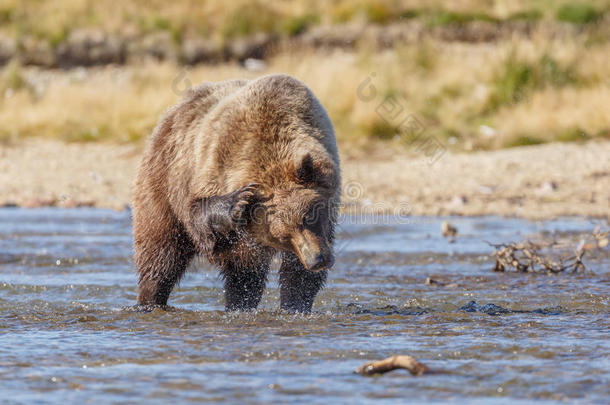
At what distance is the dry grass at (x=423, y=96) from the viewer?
15.7 m

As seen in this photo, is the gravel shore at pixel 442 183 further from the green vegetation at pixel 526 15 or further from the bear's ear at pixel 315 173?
the green vegetation at pixel 526 15

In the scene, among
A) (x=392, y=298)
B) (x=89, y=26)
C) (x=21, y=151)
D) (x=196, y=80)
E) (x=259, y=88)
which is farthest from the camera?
(x=89, y=26)

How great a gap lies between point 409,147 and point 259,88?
33.6 feet

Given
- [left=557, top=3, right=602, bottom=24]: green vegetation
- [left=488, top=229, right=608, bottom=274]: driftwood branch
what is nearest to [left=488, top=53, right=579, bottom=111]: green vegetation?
[left=488, top=229, right=608, bottom=274]: driftwood branch

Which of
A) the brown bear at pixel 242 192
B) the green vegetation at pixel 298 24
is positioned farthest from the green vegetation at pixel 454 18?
the brown bear at pixel 242 192

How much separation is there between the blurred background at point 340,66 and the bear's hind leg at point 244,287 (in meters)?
6.80

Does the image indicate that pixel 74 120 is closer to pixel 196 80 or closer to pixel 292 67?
pixel 196 80

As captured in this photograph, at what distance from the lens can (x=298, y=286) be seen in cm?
602

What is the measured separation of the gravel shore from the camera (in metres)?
12.4

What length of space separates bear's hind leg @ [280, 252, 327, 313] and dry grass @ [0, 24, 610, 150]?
9.73 meters

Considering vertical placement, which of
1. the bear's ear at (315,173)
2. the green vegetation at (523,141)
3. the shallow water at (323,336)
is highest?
the green vegetation at (523,141)

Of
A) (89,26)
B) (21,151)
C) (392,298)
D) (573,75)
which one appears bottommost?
(392,298)

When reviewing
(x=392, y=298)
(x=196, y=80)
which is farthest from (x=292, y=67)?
(x=392, y=298)

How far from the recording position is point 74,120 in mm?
18516
